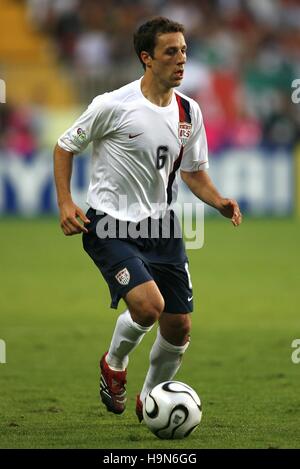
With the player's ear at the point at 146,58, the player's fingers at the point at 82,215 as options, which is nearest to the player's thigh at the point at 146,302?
the player's fingers at the point at 82,215

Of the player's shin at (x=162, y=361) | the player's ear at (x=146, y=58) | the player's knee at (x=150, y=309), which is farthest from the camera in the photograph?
the player's shin at (x=162, y=361)

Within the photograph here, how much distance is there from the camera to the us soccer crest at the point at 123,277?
6426 mm

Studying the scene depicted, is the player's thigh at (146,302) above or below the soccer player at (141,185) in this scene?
below

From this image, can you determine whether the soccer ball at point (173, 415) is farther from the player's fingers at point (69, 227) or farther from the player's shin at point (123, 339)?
the player's fingers at point (69, 227)

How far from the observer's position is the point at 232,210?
671 centimetres

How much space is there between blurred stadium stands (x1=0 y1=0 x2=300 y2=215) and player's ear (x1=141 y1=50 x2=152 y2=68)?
13205mm

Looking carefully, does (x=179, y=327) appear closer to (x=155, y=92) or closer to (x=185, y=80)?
(x=155, y=92)

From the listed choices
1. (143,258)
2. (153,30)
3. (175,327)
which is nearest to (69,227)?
(143,258)

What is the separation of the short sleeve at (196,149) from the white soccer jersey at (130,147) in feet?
0.31

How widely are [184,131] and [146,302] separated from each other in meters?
1.17

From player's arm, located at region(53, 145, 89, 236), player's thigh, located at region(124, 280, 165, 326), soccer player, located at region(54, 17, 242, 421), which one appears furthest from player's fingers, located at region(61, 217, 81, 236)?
player's thigh, located at region(124, 280, 165, 326)

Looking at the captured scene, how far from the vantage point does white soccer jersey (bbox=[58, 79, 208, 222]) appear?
6676 millimetres

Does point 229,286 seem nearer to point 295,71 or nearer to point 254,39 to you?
point 295,71

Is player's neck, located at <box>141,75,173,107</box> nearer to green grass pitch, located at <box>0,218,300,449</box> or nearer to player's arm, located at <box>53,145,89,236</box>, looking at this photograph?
player's arm, located at <box>53,145,89,236</box>
